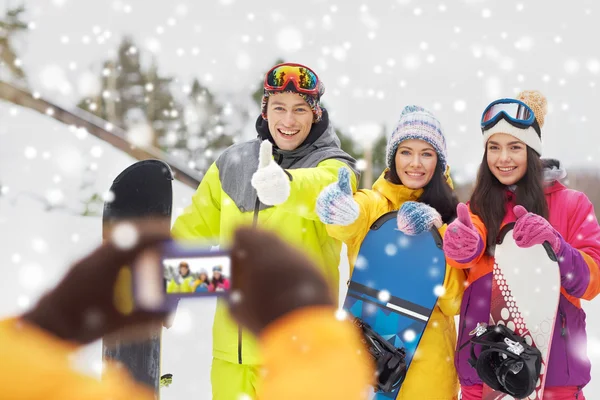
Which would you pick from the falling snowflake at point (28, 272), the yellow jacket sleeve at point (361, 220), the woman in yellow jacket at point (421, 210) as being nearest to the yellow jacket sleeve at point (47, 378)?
the woman in yellow jacket at point (421, 210)

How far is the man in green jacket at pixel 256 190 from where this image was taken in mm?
2322

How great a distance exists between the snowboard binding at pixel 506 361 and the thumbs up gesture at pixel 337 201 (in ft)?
2.42

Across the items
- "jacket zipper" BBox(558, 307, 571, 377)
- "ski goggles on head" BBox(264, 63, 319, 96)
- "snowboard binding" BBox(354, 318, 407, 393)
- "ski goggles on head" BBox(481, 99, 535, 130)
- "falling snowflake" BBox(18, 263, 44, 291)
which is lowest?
"falling snowflake" BBox(18, 263, 44, 291)

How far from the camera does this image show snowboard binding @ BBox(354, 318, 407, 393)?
2.15 metres

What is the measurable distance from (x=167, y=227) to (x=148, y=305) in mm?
307

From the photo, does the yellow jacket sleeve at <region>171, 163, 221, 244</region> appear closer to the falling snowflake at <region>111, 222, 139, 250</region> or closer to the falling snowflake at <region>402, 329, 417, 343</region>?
the falling snowflake at <region>402, 329, 417, 343</region>

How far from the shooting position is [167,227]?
1353mm

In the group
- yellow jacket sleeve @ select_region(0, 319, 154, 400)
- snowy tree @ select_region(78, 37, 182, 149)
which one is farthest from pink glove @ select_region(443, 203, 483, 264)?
snowy tree @ select_region(78, 37, 182, 149)

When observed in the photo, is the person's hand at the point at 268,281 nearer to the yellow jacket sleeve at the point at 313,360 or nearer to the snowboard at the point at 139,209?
the yellow jacket sleeve at the point at 313,360

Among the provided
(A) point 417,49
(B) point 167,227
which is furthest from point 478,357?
(A) point 417,49

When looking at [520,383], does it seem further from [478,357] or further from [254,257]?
[254,257]

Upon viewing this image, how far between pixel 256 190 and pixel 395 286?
0.72 metres

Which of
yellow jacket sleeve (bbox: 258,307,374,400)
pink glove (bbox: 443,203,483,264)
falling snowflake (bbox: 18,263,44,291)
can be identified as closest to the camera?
yellow jacket sleeve (bbox: 258,307,374,400)

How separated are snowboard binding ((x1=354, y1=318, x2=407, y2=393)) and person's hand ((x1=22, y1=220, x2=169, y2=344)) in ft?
4.01
